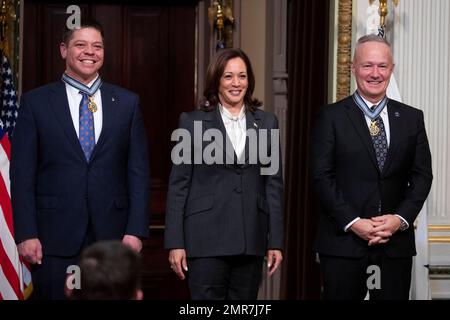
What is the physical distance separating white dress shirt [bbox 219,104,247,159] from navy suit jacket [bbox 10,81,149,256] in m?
0.40

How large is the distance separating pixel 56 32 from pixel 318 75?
2.40 meters

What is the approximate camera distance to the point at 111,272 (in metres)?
2.35

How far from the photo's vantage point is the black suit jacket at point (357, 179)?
413 cm

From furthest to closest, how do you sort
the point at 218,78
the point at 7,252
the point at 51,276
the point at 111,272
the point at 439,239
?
the point at 439,239 → the point at 7,252 → the point at 218,78 → the point at 51,276 → the point at 111,272

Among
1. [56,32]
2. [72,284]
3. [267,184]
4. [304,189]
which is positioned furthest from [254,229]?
[56,32]

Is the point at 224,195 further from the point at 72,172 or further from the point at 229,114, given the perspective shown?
the point at 72,172

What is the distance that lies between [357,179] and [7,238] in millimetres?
2065

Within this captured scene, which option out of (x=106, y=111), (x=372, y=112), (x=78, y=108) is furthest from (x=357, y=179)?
(x=78, y=108)

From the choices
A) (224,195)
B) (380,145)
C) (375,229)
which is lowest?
(375,229)

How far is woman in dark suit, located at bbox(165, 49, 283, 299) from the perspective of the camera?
4.07 metres

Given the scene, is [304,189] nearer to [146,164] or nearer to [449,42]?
[449,42]

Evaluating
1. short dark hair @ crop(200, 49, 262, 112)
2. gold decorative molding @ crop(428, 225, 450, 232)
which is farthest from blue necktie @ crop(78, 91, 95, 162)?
gold decorative molding @ crop(428, 225, 450, 232)

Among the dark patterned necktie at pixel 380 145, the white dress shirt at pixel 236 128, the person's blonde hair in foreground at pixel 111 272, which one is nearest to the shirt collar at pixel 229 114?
the white dress shirt at pixel 236 128

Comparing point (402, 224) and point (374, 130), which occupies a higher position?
point (374, 130)
